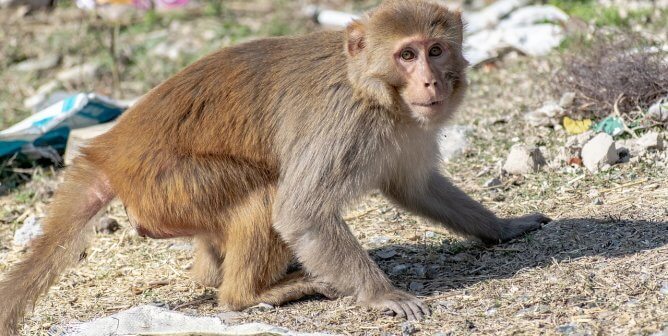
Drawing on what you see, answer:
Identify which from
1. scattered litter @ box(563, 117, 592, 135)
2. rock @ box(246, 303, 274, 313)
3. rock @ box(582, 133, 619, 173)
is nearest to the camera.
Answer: rock @ box(246, 303, 274, 313)

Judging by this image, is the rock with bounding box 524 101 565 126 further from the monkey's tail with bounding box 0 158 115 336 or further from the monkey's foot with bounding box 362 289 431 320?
the monkey's tail with bounding box 0 158 115 336

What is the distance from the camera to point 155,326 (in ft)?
15.7

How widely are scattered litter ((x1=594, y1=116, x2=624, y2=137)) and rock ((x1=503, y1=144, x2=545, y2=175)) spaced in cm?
55

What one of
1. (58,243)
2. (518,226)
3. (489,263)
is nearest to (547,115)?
(518,226)

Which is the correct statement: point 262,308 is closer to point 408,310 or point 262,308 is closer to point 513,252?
point 408,310

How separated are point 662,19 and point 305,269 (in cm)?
542

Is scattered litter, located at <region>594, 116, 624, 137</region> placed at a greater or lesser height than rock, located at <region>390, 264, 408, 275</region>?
greater

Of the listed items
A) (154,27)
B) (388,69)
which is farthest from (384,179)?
(154,27)

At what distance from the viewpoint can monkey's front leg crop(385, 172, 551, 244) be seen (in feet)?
18.1

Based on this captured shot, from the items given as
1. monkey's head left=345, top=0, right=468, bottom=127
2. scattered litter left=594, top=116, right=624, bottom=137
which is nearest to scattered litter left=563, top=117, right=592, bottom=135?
scattered litter left=594, top=116, right=624, bottom=137

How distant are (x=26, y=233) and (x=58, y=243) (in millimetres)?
1873

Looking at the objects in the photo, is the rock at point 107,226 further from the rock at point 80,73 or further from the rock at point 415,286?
the rock at point 80,73

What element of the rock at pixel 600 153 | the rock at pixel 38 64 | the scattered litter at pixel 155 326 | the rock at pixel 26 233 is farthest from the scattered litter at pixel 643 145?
the rock at pixel 38 64

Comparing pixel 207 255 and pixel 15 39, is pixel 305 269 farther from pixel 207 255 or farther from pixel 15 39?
pixel 15 39
